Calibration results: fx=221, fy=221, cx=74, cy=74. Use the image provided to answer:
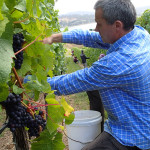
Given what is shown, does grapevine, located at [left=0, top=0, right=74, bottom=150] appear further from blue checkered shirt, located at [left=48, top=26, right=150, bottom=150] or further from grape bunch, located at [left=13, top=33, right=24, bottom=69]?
blue checkered shirt, located at [left=48, top=26, right=150, bottom=150]

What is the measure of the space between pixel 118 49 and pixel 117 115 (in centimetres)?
62

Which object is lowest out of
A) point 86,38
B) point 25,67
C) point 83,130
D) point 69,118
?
point 83,130

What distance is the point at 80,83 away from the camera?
1.93 meters

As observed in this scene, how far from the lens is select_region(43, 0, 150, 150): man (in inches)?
73.6

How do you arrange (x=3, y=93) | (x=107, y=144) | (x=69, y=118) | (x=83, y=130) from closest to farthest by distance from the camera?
(x=3, y=93) < (x=69, y=118) < (x=107, y=144) < (x=83, y=130)

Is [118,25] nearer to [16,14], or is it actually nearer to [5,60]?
[16,14]

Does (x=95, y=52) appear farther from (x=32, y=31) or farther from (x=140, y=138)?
(x=32, y=31)

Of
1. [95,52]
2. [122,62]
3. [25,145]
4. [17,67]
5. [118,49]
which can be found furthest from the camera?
[95,52]

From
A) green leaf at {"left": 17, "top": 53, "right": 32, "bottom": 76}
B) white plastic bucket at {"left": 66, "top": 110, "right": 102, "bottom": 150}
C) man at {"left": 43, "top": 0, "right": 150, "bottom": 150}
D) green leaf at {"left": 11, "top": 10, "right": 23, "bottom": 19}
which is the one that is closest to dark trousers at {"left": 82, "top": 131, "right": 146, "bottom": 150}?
man at {"left": 43, "top": 0, "right": 150, "bottom": 150}

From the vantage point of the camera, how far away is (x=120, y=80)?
1.89 metres

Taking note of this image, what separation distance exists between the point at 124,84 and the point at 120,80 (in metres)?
0.07

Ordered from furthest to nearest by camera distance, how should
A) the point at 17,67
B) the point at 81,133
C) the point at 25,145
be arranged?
the point at 81,133
the point at 25,145
the point at 17,67

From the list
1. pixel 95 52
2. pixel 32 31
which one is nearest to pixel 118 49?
pixel 32 31

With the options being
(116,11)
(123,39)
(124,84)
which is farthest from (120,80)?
(116,11)
